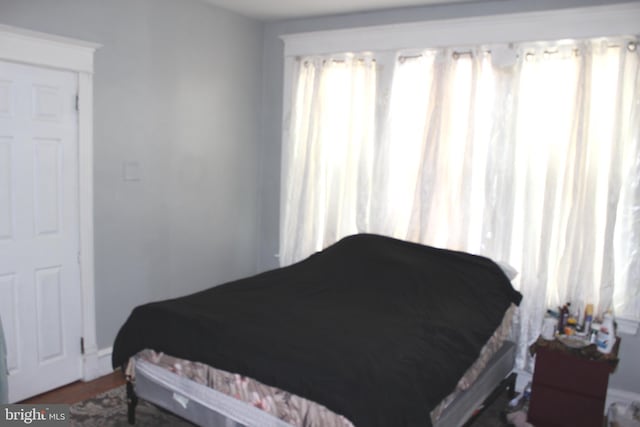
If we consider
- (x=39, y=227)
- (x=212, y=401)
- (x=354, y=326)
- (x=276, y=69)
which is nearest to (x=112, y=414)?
(x=212, y=401)

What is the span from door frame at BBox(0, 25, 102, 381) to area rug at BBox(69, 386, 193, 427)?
1.16ft

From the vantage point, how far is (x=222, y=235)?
427cm

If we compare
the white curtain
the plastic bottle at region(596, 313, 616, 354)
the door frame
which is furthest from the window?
the door frame

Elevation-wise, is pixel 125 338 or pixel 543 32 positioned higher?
pixel 543 32

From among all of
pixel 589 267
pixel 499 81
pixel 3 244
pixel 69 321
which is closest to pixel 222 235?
pixel 69 321

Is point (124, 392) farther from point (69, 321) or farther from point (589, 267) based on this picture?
point (589, 267)

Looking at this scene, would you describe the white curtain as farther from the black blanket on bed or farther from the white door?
the white door

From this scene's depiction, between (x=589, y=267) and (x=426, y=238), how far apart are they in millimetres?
1056

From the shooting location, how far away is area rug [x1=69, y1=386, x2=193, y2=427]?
2793 mm

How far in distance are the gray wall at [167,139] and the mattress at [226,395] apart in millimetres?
1084

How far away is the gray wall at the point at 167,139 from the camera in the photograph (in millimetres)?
3260

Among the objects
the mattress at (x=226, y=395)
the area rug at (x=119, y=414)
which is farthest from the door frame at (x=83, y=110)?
the mattress at (x=226, y=395)

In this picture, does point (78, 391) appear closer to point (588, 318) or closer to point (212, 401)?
point (212, 401)

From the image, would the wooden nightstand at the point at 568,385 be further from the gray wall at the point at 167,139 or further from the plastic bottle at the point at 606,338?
the gray wall at the point at 167,139
